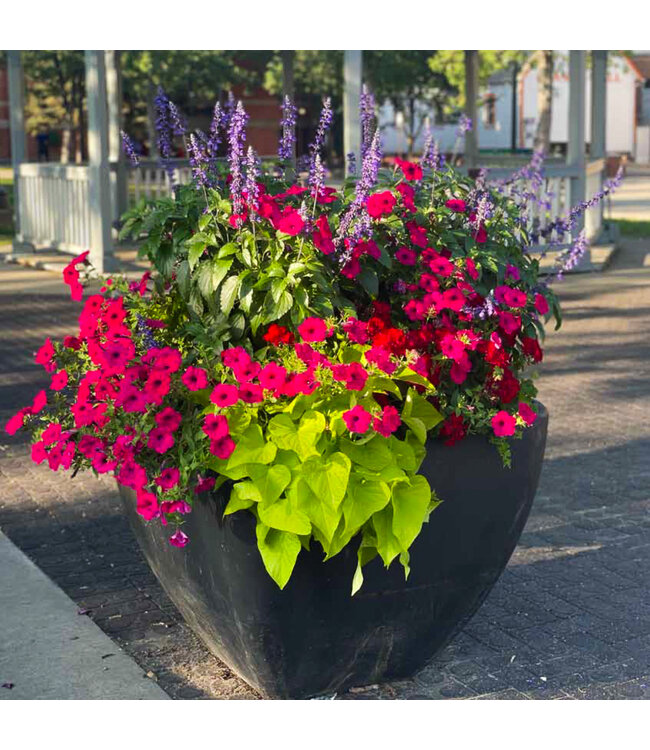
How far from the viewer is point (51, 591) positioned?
4832 mm

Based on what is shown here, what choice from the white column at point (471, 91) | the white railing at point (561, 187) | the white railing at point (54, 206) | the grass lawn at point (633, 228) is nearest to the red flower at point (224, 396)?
the white railing at point (561, 187)

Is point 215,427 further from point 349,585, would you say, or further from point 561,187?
point 561,187

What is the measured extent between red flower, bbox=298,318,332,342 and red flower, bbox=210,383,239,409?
279 mm

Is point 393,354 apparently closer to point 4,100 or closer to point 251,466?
point 251,466

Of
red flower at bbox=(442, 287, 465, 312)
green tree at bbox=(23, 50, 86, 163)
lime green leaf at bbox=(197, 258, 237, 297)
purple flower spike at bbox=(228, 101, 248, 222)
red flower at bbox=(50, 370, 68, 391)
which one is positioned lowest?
red flower at bbox=(50, 370, 68, 391)

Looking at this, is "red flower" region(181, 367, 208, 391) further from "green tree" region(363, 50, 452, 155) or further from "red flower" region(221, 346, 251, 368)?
"green tree" region(363, 50, 452, 155)

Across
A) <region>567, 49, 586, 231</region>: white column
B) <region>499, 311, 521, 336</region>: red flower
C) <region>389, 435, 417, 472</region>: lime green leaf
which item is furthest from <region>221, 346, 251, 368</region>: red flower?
<region>567, 49, 586, 231</region>: white column

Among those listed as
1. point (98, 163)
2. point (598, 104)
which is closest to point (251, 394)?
point (98, 163)

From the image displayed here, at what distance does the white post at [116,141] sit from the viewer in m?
18.8

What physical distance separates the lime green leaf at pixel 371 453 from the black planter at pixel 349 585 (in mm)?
233

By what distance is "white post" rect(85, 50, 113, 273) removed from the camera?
14.5m

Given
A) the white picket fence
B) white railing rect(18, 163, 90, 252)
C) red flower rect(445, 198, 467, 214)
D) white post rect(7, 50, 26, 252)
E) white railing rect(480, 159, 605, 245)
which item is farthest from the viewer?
white post rect(7, 50, 26, 252)

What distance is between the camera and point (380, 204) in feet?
13.0

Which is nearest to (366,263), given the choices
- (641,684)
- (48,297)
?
(641,684)
